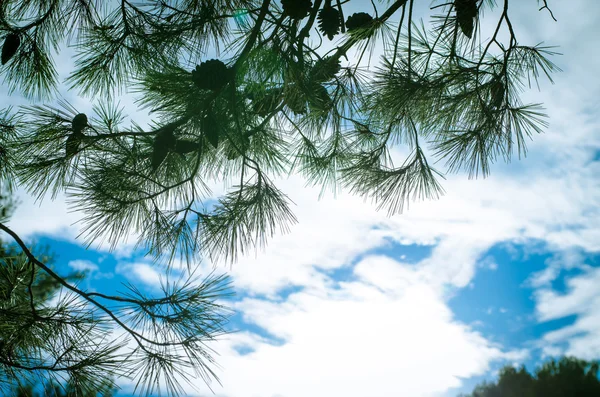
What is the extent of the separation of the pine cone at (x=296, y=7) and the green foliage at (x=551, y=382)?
Result: 5996mm

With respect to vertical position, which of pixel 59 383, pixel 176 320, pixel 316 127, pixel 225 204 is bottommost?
pixel 59 383

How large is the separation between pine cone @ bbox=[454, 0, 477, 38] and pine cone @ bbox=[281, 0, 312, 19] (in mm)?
426

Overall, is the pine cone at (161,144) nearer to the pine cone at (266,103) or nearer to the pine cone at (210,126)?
the pine cone at (210,126)

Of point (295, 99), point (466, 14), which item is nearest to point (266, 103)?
point (295, 99)

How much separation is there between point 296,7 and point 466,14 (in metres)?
0.48

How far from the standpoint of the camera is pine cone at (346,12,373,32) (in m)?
1.11

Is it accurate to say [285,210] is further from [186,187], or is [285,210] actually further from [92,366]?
[92,366]

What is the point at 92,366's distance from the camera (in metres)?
0.86

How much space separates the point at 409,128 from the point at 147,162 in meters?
0.81

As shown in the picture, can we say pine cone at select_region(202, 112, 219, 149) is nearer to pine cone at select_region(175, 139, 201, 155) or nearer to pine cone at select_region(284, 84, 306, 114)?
pine cone at select_region(175, 139, 201, 155)

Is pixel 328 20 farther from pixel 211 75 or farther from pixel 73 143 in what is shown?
pixel 73 143

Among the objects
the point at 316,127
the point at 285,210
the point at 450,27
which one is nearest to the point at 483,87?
the point at 450,27

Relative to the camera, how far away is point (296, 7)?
0.96 meters

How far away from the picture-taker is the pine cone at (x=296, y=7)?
954 mm
